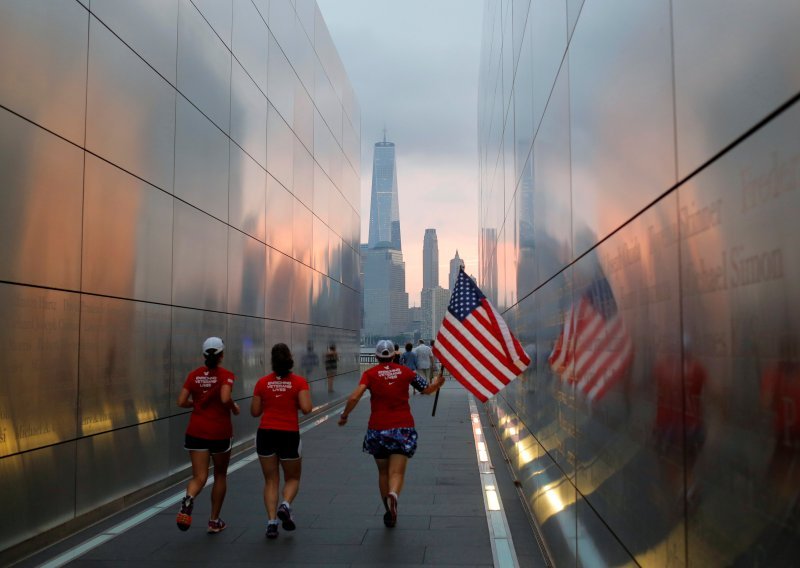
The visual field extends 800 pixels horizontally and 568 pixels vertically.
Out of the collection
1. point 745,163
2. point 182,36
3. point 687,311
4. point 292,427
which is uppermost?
point 182,36

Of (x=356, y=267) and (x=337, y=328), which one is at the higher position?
(x=356, y=267)

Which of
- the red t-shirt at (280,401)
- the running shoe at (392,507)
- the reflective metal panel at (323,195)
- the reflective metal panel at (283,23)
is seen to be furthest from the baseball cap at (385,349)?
the reflective metal panel at (323,195)

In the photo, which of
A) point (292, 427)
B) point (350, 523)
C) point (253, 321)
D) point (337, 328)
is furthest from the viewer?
point (337, 328)

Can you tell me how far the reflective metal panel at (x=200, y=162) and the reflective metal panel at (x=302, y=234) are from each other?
18.5ft

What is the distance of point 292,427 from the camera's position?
752 centimetres

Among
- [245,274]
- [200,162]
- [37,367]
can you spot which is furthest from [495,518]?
[245,274]

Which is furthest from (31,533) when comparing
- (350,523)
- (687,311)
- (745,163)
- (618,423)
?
(745,163)

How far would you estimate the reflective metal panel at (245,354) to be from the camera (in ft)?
44.4

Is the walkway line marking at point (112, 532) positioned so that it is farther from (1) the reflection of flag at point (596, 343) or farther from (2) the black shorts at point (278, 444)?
(1) the reflection of flag at point (596, 343)

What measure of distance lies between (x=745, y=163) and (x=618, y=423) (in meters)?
2.16

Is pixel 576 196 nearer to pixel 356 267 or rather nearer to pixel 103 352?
pixel 103 352

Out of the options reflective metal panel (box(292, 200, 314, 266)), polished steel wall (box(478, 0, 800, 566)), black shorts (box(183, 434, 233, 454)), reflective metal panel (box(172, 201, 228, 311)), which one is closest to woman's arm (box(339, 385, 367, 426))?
black shorts (box(183, 434, 233, 454))

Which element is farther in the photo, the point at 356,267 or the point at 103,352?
the point at 356,267

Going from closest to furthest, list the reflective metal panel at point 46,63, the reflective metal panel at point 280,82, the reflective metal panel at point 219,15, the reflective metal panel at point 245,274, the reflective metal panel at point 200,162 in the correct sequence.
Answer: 1. the reflective metal panel at point 46,63
2. the reflective metal panel at point 200,162
3. the reflective metal panel at point 219,15
4. the reflective metal panel at point 245,274
5. the reflective metal panel at point 280,82
